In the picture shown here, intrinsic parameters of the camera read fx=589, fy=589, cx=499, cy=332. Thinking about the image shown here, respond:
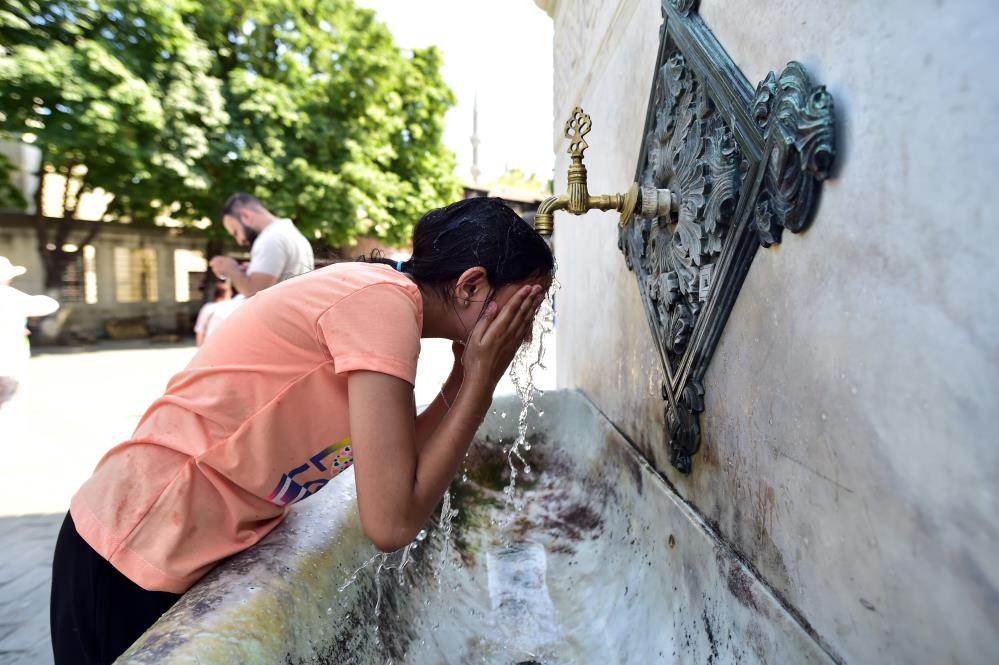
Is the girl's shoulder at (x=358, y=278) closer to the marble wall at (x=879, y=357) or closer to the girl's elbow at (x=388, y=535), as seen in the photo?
the girl's elbow at (x=388, y=535)

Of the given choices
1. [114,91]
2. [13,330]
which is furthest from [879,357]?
[114,91]

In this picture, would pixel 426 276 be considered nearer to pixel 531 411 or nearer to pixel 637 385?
pixel 637 385

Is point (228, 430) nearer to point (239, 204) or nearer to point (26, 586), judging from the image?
point (26, 586)

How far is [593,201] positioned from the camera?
1498 millimetres

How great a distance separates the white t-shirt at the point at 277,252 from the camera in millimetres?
3405

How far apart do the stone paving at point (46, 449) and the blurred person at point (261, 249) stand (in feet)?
3.71

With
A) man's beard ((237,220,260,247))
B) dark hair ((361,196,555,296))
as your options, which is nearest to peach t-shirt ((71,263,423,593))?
dark hair ((361,196,555,296))

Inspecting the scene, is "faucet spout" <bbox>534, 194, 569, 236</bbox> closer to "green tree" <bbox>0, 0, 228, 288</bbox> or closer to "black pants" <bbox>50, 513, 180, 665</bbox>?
"black pants" <bbox>50, 513, 180, 665</bbox>

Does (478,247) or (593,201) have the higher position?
(593,201)

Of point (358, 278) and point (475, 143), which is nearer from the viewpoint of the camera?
point (358, 278)

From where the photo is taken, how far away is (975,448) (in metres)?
0.57

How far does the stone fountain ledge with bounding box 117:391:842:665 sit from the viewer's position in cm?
88

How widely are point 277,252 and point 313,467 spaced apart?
2.55 m

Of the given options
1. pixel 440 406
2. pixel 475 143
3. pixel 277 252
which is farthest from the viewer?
pixel 475 143
